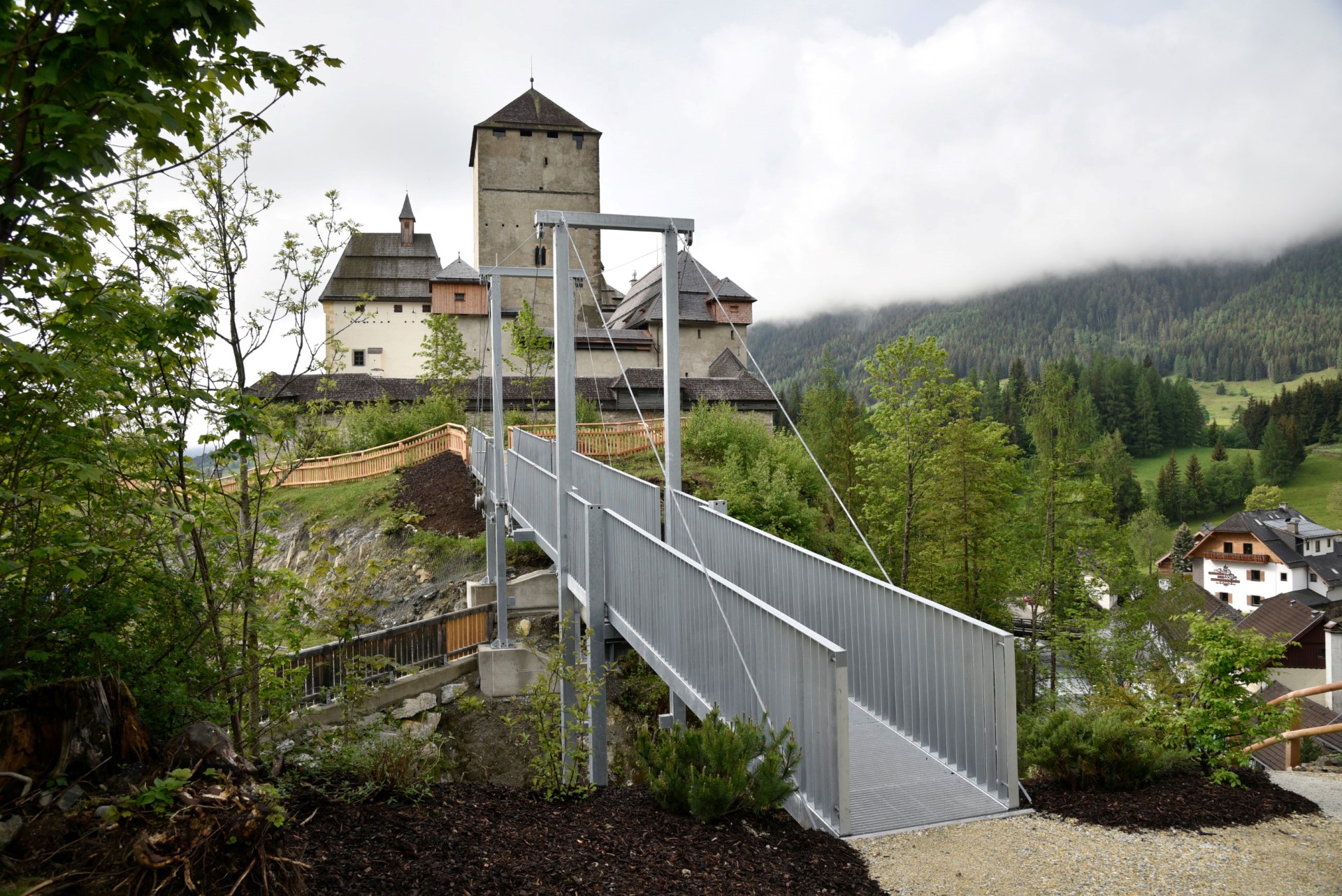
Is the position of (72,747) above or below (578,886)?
above

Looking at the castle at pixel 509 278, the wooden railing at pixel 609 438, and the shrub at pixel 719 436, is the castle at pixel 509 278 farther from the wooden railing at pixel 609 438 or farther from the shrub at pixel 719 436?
the shrub at pixel 719 436

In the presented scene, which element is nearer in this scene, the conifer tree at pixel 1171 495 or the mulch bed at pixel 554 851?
the mulch bed at pixel 554 851

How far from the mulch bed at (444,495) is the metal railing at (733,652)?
1439 cm

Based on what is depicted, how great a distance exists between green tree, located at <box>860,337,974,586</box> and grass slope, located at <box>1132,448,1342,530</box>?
85725mm

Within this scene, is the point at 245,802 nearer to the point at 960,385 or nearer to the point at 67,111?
the point at 67,111

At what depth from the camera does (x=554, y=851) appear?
4.69 meters

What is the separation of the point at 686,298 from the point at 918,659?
150ft

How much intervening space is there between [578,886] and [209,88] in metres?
4.22


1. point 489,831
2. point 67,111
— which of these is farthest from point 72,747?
point 67,111

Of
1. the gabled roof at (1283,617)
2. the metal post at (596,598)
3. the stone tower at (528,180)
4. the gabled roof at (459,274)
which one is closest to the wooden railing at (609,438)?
the metal post at (596,598)

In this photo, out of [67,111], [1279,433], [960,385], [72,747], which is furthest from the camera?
[1279,433]

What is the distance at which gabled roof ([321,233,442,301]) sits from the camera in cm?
5431

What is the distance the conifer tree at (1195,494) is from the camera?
342 ft

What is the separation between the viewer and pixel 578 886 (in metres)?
4.28
